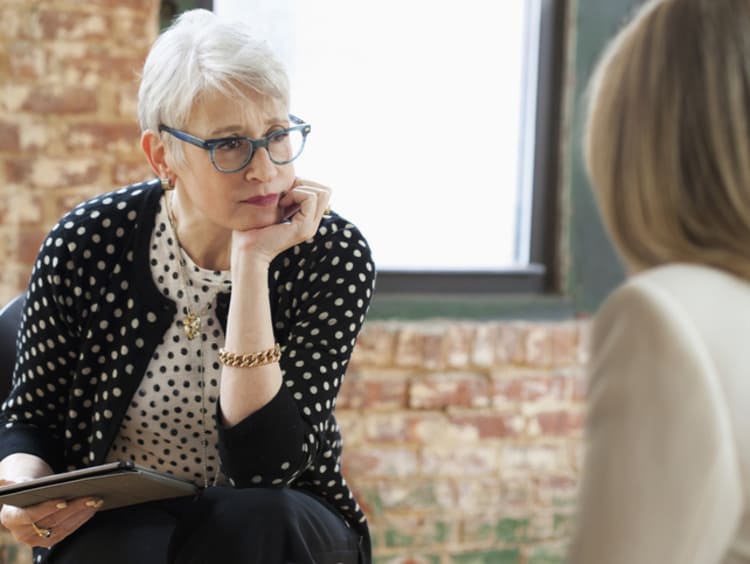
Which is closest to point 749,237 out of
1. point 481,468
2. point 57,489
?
point 57,489

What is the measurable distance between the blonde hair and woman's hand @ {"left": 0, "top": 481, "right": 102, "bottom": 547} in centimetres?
94

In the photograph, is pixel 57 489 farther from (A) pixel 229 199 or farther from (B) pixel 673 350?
(B) pixel 673 350

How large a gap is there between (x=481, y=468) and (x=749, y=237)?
5.65 feet

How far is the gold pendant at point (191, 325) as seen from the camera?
1562mm

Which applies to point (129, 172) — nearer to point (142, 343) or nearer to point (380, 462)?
point (142, 343)

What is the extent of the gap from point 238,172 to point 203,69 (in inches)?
6.8

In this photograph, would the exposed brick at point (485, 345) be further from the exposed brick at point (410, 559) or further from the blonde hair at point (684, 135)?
the blonde hair at point (684, 135)

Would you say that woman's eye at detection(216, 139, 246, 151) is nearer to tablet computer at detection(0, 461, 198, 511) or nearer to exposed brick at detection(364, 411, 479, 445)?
tablet computer at detection(0, 461, 198, 511)

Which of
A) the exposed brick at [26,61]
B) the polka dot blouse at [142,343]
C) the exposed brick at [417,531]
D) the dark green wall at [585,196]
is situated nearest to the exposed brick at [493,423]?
the exposed brick at [417,531]

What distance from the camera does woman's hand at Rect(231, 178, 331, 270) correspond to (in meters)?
1.47

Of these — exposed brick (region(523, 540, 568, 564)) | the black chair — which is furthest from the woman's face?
exposed brick (region(523, 540, 568, 564))

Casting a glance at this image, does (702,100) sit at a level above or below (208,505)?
above

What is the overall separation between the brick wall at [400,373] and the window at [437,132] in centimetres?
20

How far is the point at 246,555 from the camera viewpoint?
1.37 metres
